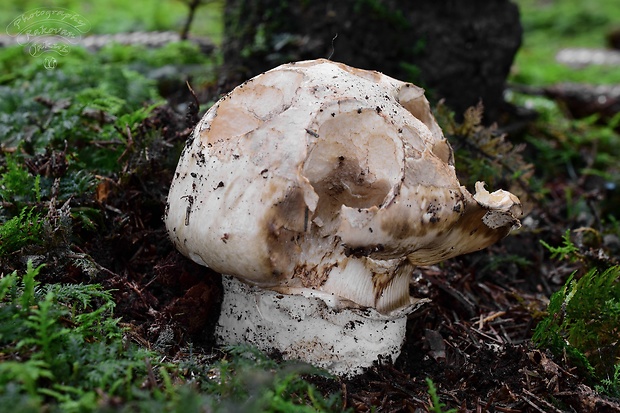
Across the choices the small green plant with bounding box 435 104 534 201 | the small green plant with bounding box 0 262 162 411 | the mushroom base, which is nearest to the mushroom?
the mushroom base

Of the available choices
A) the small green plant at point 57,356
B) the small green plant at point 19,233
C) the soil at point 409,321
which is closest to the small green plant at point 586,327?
the soil at point 409,321

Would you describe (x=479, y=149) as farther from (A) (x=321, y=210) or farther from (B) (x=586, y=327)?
(A) (x=321, y=210)

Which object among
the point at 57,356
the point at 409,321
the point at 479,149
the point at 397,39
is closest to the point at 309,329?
the point at 409,321

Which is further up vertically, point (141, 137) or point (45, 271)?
point (141, 137)

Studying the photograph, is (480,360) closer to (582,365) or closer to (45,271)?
(582,365)

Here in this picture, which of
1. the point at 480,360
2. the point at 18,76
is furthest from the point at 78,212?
the point at 18,76

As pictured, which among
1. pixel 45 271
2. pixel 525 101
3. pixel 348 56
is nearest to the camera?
pixel 45 271
